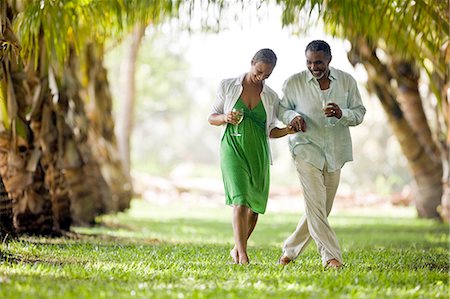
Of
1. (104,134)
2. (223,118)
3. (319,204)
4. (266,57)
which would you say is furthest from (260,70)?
(104,134)

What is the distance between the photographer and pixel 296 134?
299 inches

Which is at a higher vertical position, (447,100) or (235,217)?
(447,100)

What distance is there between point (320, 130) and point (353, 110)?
35 cm

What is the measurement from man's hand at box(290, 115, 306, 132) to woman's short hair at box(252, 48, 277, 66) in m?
0.57

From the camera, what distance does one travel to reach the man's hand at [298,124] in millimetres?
7422

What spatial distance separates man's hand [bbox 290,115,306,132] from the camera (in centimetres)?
742

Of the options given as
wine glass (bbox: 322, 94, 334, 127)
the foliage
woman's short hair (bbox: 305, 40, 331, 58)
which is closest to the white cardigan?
wine glass (bbox: 322, 94, 334, 127)

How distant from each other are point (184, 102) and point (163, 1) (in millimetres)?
33702

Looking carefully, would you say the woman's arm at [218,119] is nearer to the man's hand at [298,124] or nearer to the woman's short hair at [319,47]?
the man's hand at [298,124]

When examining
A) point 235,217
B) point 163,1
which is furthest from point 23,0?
point 235,217

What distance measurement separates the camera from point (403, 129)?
700 inches

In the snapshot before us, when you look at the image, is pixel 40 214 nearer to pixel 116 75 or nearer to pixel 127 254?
pixel 127 254

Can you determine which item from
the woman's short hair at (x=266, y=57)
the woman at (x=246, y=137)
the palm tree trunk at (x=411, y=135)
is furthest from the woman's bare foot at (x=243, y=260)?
the palm tree trunk at (x=411, y=135)

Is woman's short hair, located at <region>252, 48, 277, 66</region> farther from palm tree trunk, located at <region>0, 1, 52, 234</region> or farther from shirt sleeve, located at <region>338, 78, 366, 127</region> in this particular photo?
palm tree trunk, located at <region>0, 1, 52, 234</region>
